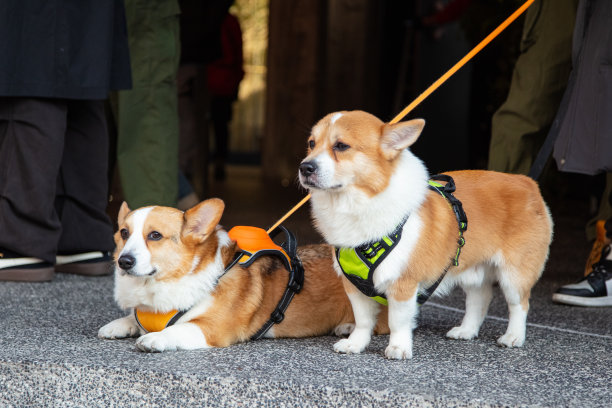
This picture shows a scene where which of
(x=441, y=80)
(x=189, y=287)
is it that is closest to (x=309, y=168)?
(x=189, y=287)

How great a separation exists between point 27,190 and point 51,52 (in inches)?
23.4

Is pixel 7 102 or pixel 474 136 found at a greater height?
pixel 7 102

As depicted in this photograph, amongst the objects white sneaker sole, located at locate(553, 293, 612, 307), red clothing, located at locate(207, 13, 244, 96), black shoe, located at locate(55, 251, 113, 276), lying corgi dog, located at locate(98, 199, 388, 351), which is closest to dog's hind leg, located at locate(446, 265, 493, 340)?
lying corgi dog, located at locate(98, 199, 388, 351)

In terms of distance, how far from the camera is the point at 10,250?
3.42 m

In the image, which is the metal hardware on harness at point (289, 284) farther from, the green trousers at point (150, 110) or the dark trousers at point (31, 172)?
the green trousers at point (150, 110)

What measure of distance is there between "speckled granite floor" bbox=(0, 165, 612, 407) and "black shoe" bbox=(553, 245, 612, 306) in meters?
0.32

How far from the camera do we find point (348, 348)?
8.18 feet

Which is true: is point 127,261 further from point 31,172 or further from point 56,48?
point 56,48

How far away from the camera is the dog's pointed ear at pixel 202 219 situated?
8.38 feet

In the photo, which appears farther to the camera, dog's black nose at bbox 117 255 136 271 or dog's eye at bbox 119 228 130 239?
dog's eye at bbox 119 228 130 239

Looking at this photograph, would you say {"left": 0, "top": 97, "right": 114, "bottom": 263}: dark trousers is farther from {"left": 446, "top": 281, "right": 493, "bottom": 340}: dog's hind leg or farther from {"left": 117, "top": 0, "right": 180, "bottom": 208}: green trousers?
{"left": 446, "top": 281, "right": 493, "bottom": 340}: dog's hind leg

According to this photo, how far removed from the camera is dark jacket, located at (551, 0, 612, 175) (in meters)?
3.04

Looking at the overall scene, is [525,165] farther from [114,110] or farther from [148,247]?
[114,110]

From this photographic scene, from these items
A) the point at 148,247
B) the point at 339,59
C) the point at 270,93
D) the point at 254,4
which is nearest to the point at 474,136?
the point at 339,59
